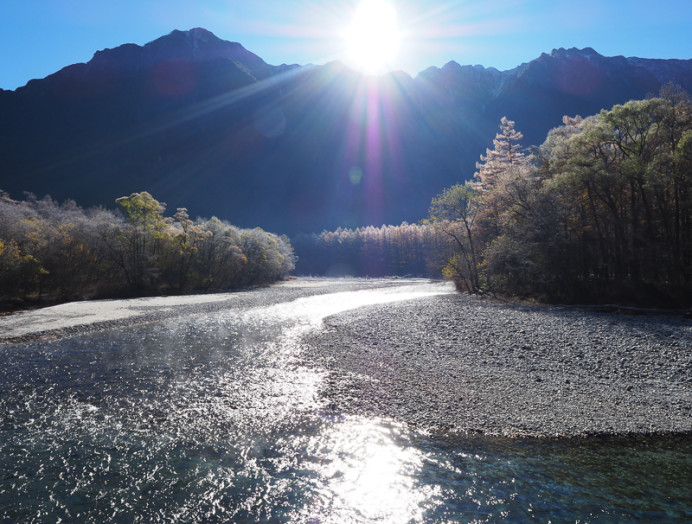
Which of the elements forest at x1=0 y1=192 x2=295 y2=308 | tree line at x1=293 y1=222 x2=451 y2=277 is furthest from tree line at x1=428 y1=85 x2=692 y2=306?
tree line at x1=293 y1=222 x2=451 y2=277

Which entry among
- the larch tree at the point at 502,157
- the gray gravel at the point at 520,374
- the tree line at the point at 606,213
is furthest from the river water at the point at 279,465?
the larch tree at the point at 502,157

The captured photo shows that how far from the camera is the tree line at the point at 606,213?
75.9 feet

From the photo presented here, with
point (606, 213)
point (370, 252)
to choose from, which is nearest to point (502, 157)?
point (606, 213)

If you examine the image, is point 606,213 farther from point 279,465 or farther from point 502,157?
point 502,157

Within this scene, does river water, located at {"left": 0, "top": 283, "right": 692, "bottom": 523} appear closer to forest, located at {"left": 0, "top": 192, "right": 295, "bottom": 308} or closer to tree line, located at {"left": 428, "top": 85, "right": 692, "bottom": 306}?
tree line, located at {"left": 428, "top": 85, "right": 692, "bottom": 306}

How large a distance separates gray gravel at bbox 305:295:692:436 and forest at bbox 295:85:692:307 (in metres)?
6.12

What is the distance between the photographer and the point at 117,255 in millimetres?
45156

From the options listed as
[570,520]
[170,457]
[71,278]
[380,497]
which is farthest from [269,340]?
[71,278]

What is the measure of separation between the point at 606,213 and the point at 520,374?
2168 centimetres

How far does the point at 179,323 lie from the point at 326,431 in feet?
65.4

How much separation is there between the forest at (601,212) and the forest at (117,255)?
37619 millimetres

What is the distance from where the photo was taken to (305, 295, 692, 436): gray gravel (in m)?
9.09

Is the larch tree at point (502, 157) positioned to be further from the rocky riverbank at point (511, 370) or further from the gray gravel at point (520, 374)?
the gray gravel at point (520, 374)

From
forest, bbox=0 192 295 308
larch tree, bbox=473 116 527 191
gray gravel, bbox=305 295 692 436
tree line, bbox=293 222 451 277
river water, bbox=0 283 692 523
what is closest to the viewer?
river water, bbox=0 283 692 523
